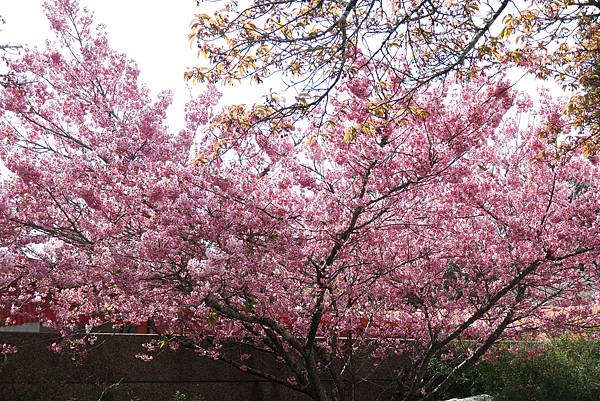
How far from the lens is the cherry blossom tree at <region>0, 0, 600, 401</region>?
6.20 metres

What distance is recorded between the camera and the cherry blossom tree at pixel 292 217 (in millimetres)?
6195

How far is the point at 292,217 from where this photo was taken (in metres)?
6.32

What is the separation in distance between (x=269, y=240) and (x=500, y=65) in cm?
277

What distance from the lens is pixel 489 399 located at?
10367 mm

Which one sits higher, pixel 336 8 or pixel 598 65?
pixel 598 65

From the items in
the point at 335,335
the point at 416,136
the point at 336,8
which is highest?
the point at 336,8

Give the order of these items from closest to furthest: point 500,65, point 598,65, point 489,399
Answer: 1. point 500,65
2. point 598,65
3. point 489,399

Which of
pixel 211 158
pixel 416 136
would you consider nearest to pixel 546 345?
pixel 416 136

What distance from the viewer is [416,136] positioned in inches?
254

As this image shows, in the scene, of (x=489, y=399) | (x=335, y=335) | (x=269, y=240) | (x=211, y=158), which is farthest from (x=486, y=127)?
(x=489, y=399)

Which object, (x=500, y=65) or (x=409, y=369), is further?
(x=409, y=369)

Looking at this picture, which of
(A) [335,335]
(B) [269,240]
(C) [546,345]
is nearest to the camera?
(B) [269,240]

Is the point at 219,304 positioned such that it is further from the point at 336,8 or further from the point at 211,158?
the point at 336,8

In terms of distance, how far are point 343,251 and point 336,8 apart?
2645 mm
